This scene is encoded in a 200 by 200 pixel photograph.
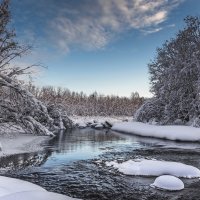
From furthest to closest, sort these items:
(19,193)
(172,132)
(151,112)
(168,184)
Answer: (151,112) → (172,132) → (168,184) → (19,193)

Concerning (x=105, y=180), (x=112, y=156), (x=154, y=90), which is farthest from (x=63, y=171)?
(x=154, y=90)

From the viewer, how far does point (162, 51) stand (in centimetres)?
4347

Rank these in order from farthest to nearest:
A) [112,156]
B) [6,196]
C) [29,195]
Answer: [112,156] < [29,195] < [6,196]

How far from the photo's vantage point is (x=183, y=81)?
36031mm

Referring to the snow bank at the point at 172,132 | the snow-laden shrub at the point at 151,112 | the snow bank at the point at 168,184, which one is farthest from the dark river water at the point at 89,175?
the snow-laden shrub at the point at 151,112

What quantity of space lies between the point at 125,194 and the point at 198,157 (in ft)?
31.7

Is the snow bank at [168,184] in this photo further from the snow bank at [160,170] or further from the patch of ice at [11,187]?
the patch of ice at [11,187]

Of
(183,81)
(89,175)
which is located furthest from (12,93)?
(183,81)

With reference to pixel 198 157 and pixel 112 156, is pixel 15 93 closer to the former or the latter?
pixel 112 156

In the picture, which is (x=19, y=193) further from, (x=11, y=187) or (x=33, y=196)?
(x=11, y=187)

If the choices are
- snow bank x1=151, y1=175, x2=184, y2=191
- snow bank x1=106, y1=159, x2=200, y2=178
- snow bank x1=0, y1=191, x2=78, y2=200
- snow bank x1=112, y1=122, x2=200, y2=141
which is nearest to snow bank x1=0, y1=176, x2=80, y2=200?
snow bank x1=0, y1=191, x2=78, y2=200

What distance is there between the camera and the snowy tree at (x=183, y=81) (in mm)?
34500

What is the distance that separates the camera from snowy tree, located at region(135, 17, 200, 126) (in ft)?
113

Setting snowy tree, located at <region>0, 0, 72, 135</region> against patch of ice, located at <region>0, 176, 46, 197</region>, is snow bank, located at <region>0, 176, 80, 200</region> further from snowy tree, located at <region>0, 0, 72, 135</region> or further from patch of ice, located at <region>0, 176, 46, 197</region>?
snowy tree, located at <region>0, 0, 72, 135</region>
